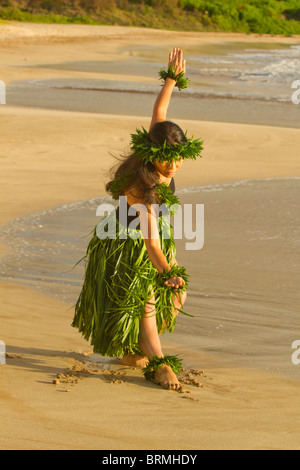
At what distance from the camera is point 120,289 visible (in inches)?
166

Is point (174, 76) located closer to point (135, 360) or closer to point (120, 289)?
point (120, 289)

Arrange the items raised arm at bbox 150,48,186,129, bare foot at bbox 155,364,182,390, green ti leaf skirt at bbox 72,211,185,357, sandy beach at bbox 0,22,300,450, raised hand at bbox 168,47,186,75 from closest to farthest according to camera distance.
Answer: sandy beach at bbox 0,22,300,450, bare foot at bbox 155,364,182,390, green ti leaf skirt at bbox 72,211,185,357, raised arm at bbox 150,48,186,129, raised hand at bbox 168,47,186,75

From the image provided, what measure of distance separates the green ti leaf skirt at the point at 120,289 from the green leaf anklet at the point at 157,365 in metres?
0.14

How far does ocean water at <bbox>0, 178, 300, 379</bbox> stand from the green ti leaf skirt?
73 centimetres

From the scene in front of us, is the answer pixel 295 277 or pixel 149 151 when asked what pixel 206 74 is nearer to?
pixel 295 277

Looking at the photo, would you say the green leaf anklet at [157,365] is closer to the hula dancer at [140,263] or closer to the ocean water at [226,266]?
the hula dancer at [140,263]

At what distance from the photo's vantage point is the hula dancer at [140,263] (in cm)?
407

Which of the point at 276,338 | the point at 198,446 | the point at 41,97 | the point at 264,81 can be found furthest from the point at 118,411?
the point at 264,81

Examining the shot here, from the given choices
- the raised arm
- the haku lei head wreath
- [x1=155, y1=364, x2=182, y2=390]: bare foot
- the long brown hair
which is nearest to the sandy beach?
[x1=155, y1=364, x2=182, y2=390]: bare foot

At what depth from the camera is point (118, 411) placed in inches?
146

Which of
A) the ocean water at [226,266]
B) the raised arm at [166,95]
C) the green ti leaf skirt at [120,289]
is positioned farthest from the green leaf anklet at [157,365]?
the raised arm at [166,95]

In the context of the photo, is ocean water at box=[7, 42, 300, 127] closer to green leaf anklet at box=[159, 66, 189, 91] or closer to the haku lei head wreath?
green leaf anklet at box=[159, 66, 189, 91]

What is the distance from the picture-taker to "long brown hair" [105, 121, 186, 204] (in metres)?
4.09

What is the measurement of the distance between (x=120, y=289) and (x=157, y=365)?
41 centimetres
